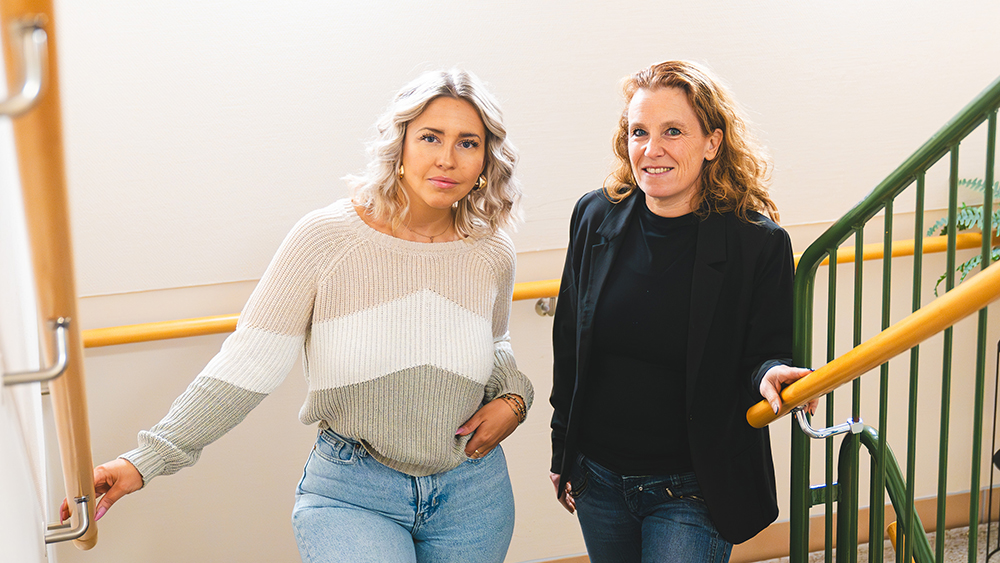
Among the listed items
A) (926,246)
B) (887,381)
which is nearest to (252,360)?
(887,381)

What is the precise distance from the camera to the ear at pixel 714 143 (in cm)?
171

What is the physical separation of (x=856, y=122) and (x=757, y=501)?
1668mm

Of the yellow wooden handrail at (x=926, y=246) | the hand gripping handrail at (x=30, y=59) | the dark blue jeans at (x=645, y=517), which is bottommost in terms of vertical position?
the dark blue jeans at (x=645, y=517)

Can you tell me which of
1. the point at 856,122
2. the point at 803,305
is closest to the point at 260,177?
the point at 803,305

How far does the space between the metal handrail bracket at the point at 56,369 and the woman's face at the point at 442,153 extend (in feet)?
2.95

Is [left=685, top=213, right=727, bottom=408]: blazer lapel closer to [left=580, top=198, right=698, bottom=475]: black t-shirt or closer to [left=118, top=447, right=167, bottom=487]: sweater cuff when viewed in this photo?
[left=580, top=198, right=698, bottom=475]: black t-shirt

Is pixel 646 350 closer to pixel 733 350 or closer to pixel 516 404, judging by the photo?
pixel 733 350

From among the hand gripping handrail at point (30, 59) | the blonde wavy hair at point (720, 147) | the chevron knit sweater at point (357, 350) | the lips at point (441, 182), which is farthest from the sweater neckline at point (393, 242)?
the hand gripping handrail at point (30, 59)

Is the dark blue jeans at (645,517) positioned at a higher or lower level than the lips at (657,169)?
lower

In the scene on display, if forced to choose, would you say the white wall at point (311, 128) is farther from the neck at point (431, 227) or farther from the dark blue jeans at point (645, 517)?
the dark blue jeans at point (645, 517)

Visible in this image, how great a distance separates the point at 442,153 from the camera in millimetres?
1656

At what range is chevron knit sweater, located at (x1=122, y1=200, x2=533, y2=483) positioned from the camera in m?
1.55

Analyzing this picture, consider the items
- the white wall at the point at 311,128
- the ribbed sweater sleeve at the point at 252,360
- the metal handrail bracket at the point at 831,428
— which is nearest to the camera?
the ribbed sweater sleeve at the point at 252,360

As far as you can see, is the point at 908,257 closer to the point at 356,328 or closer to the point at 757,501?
the point at 757,501
